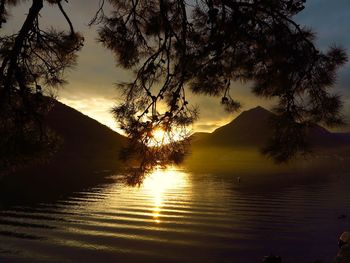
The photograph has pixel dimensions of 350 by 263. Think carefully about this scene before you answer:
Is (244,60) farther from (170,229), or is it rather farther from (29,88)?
(170,229)

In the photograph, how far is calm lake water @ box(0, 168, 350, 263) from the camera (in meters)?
21.9

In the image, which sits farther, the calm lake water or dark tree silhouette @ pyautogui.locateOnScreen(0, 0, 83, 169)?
the calm lake water

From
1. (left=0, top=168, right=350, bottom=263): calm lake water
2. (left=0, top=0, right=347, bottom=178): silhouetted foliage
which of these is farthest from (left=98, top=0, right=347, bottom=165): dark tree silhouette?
(left=0, top=168, right=350, bottom=263): calm lake water

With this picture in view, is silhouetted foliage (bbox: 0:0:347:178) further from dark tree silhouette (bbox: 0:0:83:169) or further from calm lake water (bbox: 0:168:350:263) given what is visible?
calm lake water (bbox: 0:168:350:263)

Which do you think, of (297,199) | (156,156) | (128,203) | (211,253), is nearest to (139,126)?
(156,156)

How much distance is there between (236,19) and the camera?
7082 mm

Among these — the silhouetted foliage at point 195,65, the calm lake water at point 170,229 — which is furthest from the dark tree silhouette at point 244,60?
the calm lake water at point 170,229

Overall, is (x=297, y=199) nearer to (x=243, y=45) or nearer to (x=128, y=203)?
(x=128, y=203)

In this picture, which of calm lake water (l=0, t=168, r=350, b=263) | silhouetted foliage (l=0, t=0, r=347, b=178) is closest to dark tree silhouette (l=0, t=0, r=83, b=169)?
silhouetted foliage (l=0, t=0, r=347, b=178)

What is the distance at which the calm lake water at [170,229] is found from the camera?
21.9 m

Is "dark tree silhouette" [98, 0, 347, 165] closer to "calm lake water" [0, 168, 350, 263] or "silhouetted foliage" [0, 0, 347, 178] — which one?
"silhouetted foliage" [0, 0, 347, 178]

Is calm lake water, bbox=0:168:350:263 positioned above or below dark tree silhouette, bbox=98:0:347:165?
below

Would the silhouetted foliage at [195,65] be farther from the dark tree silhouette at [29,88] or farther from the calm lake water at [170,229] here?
the calm lake water at [170,229]

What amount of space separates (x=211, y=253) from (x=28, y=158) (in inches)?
624
